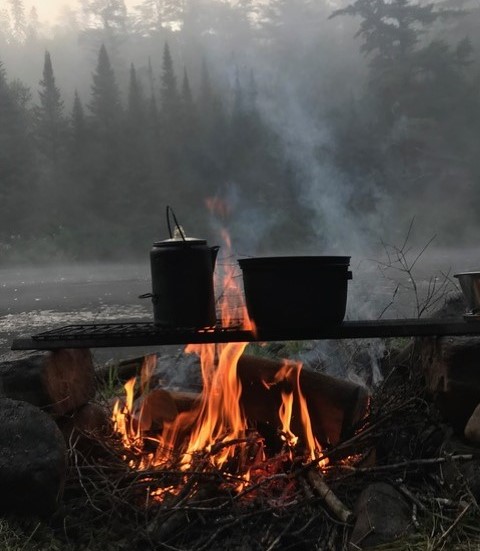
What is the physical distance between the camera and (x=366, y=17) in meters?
28.4

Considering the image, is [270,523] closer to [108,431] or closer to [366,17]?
[108,431]

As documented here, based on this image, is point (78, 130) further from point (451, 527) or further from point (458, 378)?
point (451, 527)

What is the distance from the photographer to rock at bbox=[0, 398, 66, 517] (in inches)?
77.7

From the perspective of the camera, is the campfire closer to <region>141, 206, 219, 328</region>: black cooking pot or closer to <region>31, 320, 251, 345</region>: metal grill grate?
<region>31, 320, 251, 345</region>: metal grill grate

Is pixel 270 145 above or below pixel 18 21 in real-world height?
below

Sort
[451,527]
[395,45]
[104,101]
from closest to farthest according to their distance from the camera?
[451,527]
[395,45]
[104,101]

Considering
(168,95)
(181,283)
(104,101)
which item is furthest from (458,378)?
(104,101)

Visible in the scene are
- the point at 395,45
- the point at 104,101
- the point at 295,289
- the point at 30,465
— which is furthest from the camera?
the point at 104,101

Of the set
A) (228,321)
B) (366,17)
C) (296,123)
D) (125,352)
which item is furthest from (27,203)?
(228,321)

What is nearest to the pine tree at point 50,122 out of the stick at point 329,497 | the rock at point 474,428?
the stick at point 329,497

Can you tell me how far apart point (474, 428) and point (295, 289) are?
3.06 ft

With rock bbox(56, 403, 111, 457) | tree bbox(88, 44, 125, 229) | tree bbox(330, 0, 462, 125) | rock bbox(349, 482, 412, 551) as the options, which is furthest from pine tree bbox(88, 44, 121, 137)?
rock bbox(349, 482, 412, 551)

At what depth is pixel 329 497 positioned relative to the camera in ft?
6.89

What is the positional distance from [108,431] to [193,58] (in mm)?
37652
